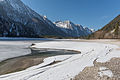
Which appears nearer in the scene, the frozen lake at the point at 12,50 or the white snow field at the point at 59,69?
the white snow field at the point at 59,69

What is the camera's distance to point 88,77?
19.4ft

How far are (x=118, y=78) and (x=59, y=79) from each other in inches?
142

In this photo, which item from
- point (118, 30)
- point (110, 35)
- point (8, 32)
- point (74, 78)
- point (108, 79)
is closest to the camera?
point (108, 79)

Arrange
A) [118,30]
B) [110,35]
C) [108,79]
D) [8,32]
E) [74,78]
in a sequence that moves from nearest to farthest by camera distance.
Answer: [108,79], [74,78], [118,30], [110,35], [8,32]

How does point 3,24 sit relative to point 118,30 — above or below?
above

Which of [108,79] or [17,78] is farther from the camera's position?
[17,78]

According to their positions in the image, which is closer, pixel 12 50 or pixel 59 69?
pixel 59 69

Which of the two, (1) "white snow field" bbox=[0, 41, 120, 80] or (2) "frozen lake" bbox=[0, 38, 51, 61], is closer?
(1) "white snow field" bbox=[0, 41, 120, 80]

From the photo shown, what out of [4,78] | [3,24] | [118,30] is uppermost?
[3,24]

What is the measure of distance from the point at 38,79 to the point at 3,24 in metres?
142

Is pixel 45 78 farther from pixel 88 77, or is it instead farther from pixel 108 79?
pixel 108 79

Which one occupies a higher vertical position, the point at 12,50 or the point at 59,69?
the point at 12,50

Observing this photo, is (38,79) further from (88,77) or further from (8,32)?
(8,32)

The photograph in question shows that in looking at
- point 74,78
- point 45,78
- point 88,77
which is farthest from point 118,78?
point 45,78
